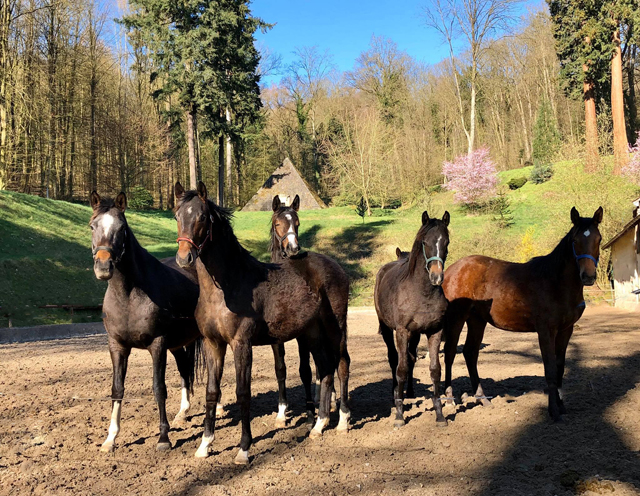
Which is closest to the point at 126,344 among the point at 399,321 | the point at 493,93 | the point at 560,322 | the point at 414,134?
the point at 399,321

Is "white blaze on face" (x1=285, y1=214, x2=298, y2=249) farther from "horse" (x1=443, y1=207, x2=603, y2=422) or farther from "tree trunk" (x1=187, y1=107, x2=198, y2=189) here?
"tree trunk" (x1=187, y1=107, x2=198, y2=189)

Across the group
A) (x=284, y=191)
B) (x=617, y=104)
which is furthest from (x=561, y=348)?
(x=284, y=191)

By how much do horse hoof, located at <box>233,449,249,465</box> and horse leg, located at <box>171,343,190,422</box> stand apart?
1612 millimetres

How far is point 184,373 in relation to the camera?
6375 mm

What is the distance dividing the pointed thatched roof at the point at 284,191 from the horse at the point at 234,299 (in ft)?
115

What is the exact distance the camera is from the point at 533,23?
4766 centimetres

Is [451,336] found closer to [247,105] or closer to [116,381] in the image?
[116,381]

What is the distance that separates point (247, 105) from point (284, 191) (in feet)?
28.0

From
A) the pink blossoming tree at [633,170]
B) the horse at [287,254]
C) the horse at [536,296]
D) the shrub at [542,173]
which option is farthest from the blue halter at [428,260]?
the shrub at [542,173]

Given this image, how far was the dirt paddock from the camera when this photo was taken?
411 centimetres

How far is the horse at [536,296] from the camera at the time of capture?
233 inches

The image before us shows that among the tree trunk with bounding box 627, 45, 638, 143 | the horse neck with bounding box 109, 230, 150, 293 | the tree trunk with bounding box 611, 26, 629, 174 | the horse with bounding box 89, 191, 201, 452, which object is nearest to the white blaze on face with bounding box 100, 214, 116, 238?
the horse with bounding box 89, 191, 201, 452

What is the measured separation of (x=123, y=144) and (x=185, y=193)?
3611cm

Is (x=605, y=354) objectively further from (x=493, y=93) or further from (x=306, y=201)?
(x=493, y=93)
